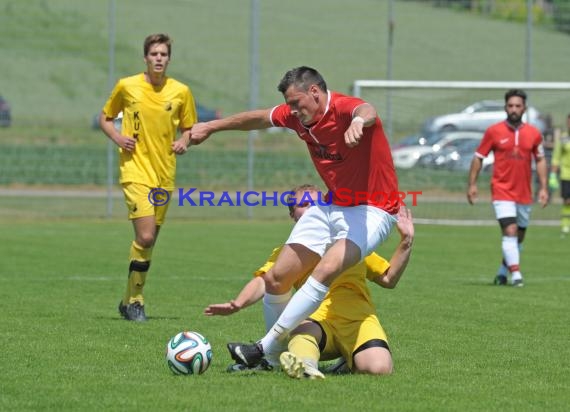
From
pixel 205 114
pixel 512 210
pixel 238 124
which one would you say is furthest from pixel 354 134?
pixel 205 114

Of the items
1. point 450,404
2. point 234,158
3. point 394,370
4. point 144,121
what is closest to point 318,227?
point 394,370

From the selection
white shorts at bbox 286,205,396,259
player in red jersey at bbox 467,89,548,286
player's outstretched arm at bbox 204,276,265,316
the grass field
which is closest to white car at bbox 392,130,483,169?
the grass field

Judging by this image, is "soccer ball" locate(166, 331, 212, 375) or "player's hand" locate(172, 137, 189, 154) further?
"player's hand" locate(172, 137, 189, 154)

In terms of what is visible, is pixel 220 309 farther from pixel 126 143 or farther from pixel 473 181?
pixel 473 181

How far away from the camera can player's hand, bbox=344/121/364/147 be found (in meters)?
6.92

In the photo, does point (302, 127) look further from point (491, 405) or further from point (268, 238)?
point (268, 238)

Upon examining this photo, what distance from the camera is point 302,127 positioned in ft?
25.6

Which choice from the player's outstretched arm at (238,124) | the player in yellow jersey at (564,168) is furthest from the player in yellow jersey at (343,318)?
the player in yellow jersey at (564,168)

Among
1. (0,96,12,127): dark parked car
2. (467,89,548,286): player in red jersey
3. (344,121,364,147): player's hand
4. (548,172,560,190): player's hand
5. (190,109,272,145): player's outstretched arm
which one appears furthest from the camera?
(548,172,560,190): player's hand

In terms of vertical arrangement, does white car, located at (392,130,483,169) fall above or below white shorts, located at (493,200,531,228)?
above

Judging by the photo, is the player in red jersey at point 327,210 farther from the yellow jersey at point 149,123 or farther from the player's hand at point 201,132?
the yellow jersey at point 149,123

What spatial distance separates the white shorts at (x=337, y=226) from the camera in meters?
7.57

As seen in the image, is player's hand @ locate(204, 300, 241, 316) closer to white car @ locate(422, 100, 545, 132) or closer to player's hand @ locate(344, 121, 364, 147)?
player's hand @ locate(344, 121, 364, 147)

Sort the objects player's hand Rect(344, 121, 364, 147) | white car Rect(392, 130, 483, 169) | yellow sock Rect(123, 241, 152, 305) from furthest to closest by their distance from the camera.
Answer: white car Rect(392, 130, 483, 169) < yellow sock Rect(123, 241, 152, 305) < player's hand Rect(344, 121, 364, 147)
